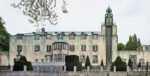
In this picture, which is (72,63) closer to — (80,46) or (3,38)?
(80,46)

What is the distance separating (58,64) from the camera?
6359cm

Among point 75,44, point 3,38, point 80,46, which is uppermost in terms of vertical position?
point 3,38

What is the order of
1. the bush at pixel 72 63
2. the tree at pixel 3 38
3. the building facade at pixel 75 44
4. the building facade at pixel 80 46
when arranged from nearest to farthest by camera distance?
the bush at pixel 72 63 < the building facade at pixel 80 46 < the building facade at pixel 75 44 < the tree at pixel 3 38

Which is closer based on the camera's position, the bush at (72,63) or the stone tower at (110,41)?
the bush at (72,63)

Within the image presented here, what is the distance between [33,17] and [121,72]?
144ft

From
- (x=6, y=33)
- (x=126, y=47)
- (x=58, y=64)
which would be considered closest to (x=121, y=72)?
(x=58, y=64)

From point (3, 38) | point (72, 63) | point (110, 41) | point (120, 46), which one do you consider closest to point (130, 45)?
point (120, 46)

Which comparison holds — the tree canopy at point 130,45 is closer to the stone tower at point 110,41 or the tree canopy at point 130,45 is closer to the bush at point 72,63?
the stone tower at point 110,41

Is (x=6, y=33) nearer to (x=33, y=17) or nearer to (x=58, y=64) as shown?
(x=58, y=64)

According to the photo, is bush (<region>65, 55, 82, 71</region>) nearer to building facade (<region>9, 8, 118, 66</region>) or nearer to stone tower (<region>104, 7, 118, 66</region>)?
building facade (<region>9, 8, 118, 66</region>)

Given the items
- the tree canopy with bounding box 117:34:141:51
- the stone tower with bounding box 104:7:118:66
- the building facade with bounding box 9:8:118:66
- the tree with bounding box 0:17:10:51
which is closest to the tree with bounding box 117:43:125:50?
the tree canopy with bounding box 117:34:141:51

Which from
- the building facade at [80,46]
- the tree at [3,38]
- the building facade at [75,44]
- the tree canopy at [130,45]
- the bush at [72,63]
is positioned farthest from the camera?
the tree canopy at [130,45]

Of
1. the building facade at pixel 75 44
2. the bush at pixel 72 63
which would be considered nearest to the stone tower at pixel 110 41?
the building facade at pixel 75 44

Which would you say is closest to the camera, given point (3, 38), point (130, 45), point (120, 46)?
point (3, 38)
